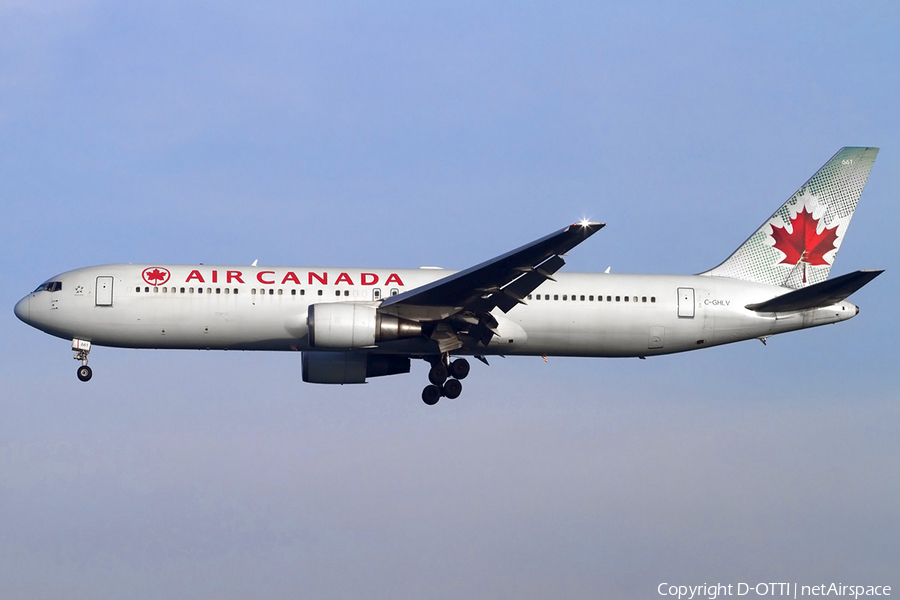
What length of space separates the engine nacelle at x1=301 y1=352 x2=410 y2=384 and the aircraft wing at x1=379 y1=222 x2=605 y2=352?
10.4ft

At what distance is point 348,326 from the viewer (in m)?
32.9

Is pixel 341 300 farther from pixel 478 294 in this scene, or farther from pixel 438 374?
pixel 478 294

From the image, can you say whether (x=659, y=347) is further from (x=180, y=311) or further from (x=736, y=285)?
(x=180, y=311)

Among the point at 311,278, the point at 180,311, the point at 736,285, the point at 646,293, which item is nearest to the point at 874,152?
the point at 736,285

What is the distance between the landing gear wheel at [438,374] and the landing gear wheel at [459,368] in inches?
11.8

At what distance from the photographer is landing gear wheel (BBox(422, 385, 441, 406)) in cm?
3625

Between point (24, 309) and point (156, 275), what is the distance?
4693 millimetres

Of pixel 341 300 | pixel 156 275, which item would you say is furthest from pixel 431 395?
pixel 156 275

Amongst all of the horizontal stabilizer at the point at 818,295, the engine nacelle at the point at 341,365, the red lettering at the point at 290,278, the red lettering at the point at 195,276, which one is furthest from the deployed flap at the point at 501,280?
the horizontal stabilizer at the point at 818,295

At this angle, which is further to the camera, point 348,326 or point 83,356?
point 83,356

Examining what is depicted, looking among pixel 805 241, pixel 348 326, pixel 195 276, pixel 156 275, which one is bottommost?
pixel 348 326

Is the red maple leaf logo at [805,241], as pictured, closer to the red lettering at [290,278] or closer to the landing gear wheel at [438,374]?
the landing gear wheel at [438,374]

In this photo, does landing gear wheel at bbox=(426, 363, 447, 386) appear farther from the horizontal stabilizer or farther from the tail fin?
the horizontal stabilizer

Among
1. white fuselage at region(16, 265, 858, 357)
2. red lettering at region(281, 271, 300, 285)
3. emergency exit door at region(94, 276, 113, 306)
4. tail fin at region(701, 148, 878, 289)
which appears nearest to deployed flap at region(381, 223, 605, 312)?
white fuselage at region(16, 265, 858, 357)
